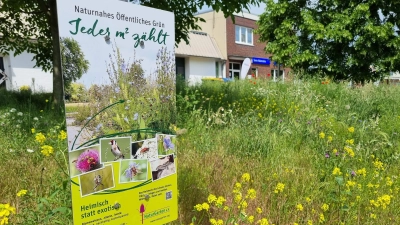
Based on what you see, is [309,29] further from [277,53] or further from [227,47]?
[227,47]

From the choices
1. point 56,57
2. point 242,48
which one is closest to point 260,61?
point 242,48

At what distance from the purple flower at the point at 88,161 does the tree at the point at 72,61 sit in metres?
0.33

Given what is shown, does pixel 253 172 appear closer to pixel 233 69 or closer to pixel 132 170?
pixel 132 170

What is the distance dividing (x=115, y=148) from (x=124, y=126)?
0.13 m

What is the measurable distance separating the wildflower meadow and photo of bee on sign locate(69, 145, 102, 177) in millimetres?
214

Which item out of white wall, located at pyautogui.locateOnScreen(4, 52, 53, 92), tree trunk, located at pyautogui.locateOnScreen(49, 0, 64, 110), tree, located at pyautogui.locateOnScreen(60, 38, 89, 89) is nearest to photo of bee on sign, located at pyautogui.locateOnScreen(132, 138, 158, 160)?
tree, located at pyautogui.locateOnScreen(60, 38, 89, 89)

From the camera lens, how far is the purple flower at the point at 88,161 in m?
1.45

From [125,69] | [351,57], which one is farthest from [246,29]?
[125,69]

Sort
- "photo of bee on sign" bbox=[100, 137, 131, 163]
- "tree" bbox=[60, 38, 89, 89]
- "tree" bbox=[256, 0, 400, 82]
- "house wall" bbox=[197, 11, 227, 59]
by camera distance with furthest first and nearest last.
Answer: "house wall" bbox=[197, 11, 227, 59] → "tree" bbox=[256, 0, 400, 82] → "photo of bee on sign" bbox=[100, 137, 131, 163] → "tree" bbox=[60, 38, 89, 89]

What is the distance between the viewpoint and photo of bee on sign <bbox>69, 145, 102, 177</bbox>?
4.68ft

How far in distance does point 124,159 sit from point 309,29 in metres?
14.8

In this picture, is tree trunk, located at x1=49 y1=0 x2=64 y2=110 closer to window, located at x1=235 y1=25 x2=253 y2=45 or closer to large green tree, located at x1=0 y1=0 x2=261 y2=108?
large green tree, located at x1=0 y1=0 x2=261 y2=108

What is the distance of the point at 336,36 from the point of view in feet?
45.4

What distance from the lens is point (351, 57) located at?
14422 millimetres
